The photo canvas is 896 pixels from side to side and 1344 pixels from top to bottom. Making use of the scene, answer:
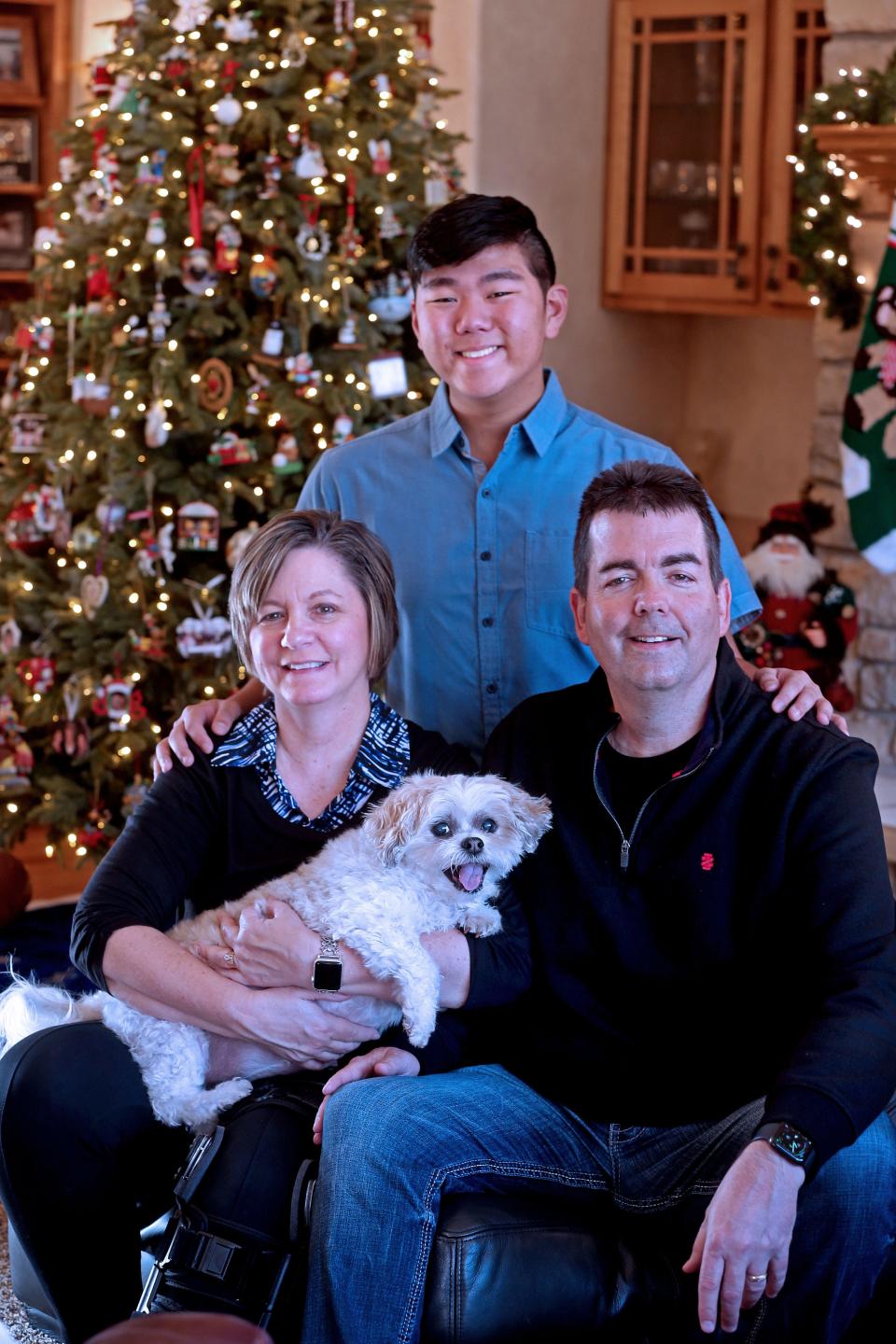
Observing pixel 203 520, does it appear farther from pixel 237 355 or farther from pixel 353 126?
pixel 353 126

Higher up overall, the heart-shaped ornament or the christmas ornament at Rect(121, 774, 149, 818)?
the heart-shaped ornament

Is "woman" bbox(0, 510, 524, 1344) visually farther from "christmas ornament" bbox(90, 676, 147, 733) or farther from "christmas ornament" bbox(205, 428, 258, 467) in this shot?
"christmas ornament" bbox(90, 676, 147, 733)

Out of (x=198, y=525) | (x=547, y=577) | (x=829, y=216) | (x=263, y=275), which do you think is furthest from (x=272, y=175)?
(x=547, y=577)

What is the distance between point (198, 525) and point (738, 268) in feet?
7.76

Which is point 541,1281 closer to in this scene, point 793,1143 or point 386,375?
point 793,1143

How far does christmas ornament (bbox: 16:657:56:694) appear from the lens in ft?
13.3

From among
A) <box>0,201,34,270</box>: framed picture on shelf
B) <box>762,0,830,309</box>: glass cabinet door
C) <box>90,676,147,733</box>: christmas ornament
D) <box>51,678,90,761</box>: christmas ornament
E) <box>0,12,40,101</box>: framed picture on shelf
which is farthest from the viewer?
<box>0,201,34,270</box>: framed picture on shelf

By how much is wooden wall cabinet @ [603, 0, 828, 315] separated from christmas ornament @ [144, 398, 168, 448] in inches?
92.5

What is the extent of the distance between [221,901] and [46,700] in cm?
218

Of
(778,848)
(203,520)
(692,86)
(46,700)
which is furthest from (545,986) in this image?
(692,86)

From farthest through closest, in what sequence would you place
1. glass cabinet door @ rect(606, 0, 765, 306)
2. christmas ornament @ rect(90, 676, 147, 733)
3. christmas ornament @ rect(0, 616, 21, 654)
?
glass cabinet door @ rect(606, 0, 765, 306), christmas ornament @ rect(0, 616, 21, 654), christmas ornament @ rect(90, 676, 147, 733)

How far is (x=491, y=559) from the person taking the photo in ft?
7.65

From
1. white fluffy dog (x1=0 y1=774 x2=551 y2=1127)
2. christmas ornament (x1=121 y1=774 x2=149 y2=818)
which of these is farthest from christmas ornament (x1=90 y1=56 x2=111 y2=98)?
white fluffy dog (x1=0 y1=774 x2=551 y2=1127)

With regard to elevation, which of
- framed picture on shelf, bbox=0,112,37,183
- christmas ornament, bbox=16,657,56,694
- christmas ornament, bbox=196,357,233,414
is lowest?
christmas ornament, bbox=16,657,56,694
